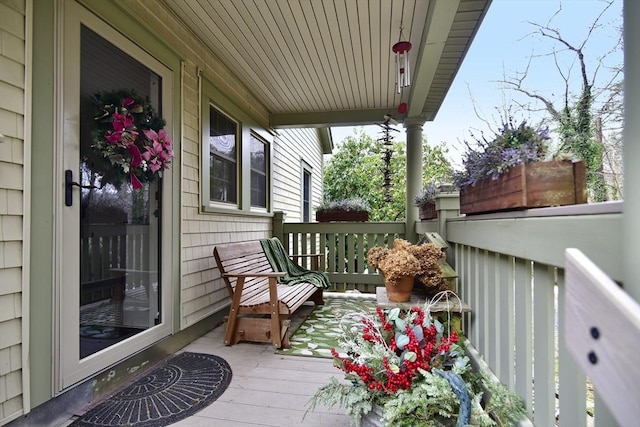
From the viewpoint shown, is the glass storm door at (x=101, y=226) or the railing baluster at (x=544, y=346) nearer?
the railing baluster at (x=544, y=346)

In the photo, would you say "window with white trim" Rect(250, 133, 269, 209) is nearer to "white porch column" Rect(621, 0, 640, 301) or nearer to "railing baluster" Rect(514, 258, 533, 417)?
"railing baluster" Rect(514, 258, 533, 417)

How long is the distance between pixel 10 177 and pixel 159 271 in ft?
4.15

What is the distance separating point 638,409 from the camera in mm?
378

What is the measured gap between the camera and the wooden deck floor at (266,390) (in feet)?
5.58

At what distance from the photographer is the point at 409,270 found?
190cm

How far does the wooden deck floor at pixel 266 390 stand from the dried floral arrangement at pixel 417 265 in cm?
83

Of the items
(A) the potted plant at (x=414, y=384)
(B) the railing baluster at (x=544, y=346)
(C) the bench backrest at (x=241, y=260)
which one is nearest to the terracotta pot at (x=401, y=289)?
(A) the potted plant at (x=414, y=384)

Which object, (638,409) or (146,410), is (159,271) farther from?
(638,409)

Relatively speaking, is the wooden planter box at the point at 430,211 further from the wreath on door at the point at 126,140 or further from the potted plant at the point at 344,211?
the wreath on door at the point at 126,140

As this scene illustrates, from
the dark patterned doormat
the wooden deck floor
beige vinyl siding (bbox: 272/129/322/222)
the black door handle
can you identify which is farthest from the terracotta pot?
beige vinyl siding (bbox: 272/129/322/222)

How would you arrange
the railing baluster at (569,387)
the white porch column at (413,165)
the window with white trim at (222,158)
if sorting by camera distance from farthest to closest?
the white porch column at (413,165), the window with white trim at (222,158), the railing baluster at (569,387)

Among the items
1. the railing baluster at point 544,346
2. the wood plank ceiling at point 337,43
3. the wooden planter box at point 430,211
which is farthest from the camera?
the wooden planter box at point 430,211

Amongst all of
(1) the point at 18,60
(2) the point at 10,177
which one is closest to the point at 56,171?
(2) the point at 10,177

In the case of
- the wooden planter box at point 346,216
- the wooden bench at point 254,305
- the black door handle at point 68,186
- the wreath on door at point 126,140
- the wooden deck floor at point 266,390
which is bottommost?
the wooden deck floor at point 266,390
